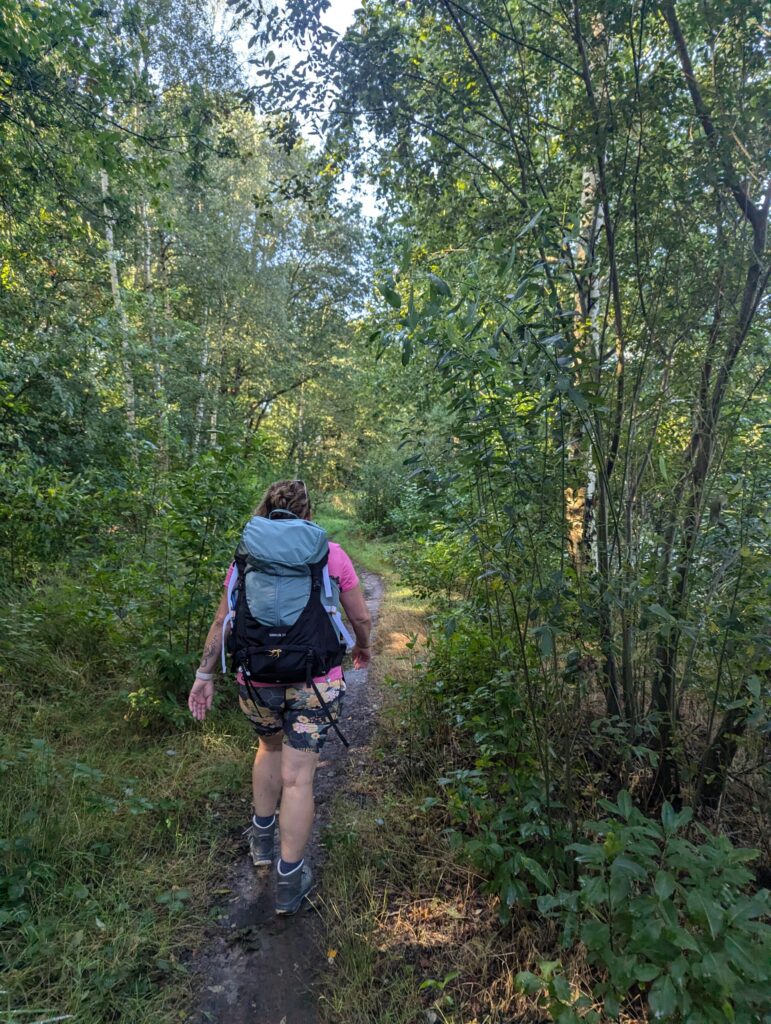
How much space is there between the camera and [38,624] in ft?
13.8

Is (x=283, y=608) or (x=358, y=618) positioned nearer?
(x=283, y=608)

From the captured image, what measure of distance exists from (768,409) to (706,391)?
1.14 ft

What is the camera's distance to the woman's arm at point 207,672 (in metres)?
2.54

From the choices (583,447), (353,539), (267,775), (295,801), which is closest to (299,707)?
(295,801)

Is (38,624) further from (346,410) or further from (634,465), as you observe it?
(346,410)

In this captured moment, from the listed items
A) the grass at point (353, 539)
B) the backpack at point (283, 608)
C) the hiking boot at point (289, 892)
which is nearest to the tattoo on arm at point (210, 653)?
the backpack at point (283, 608)

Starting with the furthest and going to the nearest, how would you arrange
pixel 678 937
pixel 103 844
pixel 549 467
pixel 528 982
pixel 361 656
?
pixel 361 656 → pixel 103 844 → pixel 549 467 → pixel 528 982 → pixel 678 937

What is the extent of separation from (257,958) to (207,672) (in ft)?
4.04

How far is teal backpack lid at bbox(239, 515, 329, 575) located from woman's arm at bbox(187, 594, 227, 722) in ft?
1.28

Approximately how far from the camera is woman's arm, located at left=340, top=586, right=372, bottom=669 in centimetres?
251

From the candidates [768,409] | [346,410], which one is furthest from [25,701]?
[346,410]

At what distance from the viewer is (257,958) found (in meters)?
2.14

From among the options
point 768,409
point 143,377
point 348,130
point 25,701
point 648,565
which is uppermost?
point 348,130

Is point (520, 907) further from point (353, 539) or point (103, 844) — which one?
point (353, 539)
